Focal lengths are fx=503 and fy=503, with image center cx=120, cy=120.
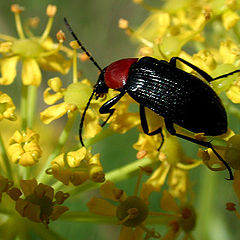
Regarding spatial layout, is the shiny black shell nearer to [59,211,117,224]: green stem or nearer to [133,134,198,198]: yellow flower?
[133,134,198,198]: yellow flower

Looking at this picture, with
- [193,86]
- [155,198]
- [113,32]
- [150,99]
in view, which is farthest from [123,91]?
[113,32]

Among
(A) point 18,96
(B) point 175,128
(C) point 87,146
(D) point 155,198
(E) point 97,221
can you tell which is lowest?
(D) point 155,198

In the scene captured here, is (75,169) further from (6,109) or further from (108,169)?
(108,169)

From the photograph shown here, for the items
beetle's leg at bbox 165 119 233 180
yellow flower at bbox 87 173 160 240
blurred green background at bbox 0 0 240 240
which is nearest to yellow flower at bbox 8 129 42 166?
yellow flower at bbox 87 173 160 240

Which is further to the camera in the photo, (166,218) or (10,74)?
(10,74)

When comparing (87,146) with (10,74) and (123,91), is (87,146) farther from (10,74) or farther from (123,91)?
(10,74)

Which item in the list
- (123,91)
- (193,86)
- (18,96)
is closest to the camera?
(193,86)
